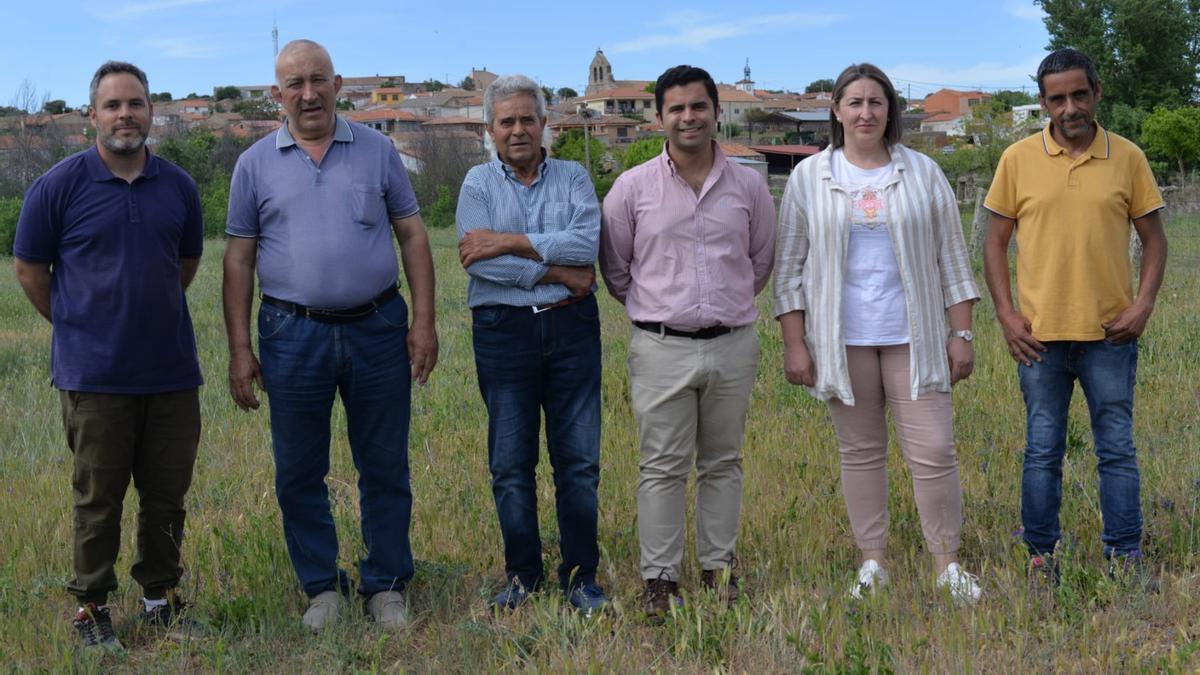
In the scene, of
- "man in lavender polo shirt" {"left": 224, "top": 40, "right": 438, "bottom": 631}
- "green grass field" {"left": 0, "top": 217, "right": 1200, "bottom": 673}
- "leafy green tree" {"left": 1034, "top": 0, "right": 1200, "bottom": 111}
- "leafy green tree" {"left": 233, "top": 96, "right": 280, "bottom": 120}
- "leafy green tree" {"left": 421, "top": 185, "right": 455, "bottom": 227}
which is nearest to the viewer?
"green grass field" {"left": 0, "top": 217, "right": 1200, "bottom": 673}

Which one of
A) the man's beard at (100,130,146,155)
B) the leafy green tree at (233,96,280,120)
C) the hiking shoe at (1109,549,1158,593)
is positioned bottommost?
the hiking shoe at (1109,549,1158,593)

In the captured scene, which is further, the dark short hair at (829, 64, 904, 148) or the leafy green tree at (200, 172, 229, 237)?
the leafy green tree at (200, 172, 229, 237)

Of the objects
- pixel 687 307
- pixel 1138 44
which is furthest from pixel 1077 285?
pixel 1138 44

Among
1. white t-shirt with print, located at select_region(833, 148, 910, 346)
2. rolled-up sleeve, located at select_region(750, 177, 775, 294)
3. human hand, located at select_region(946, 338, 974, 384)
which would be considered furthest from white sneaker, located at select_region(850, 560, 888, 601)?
rolled-up sleeve, located at select_region(750, 177, 775, 294)

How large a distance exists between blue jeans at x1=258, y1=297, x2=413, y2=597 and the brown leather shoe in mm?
979

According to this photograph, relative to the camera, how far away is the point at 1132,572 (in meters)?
4.38

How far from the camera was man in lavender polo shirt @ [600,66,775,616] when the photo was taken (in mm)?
4484

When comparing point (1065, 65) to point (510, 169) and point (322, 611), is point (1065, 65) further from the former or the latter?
point (322, 611)

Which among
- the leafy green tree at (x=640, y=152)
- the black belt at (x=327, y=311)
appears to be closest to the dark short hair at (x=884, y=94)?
the black belt at (x=327, y=311)

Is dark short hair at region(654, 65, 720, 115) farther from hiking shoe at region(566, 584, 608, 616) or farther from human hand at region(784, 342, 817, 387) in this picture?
hiking shoe at region(566, 584, 608, 616)

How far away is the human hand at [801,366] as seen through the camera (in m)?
4.66

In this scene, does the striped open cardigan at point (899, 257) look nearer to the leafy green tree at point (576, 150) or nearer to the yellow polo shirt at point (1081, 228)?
the yellow polo shirt at point (1081, 228)

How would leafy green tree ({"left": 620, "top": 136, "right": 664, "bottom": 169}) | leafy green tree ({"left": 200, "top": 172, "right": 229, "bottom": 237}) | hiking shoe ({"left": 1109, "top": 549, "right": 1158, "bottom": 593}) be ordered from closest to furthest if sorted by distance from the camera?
hiking shoe ({"left": 1109, "top": 549, "right": 1158, "bottom": 593}), leafy green tree ({"left": 200, "top": 172, "right": 229, "bottom": 237}), leafy green tree ({"left": 620, "top": 136, "right": 664, "bottom": 169})

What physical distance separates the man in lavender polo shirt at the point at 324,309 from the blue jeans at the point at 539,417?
1.00 feet
